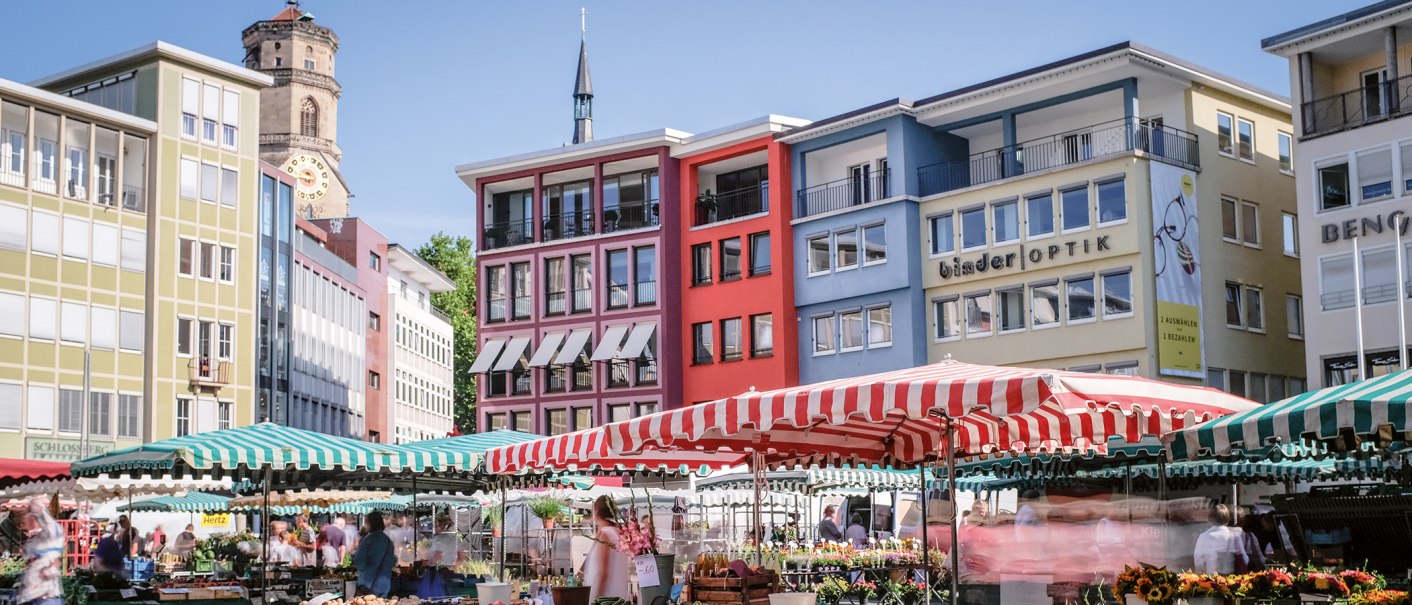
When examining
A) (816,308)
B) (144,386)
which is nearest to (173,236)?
(144,386)

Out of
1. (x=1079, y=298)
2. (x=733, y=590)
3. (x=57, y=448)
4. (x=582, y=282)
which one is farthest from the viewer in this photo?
(x=582, y=282)

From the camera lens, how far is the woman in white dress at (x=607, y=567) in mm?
13125

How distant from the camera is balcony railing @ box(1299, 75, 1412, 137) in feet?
128

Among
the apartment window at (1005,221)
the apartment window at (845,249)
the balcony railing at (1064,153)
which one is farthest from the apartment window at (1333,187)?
the apartment window at (845,249)

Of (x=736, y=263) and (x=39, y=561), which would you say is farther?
(x=736, y=263)

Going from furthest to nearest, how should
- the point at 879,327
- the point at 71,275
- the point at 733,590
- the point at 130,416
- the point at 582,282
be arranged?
the point at 130,416, the point at 582,282, the point at 71,275, the point at 879,327, the point at 733,590

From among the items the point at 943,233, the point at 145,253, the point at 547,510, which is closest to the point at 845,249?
the point at 943,233

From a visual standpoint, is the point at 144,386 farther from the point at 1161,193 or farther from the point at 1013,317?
the point at 1161,193

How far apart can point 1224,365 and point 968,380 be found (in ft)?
117

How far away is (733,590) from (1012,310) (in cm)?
3488

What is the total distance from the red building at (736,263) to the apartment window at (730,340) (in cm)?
3

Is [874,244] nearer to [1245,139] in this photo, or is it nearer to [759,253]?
[759,253]

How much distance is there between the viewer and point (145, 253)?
189 feet

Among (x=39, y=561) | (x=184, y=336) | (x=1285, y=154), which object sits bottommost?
(x=39, y=561)
